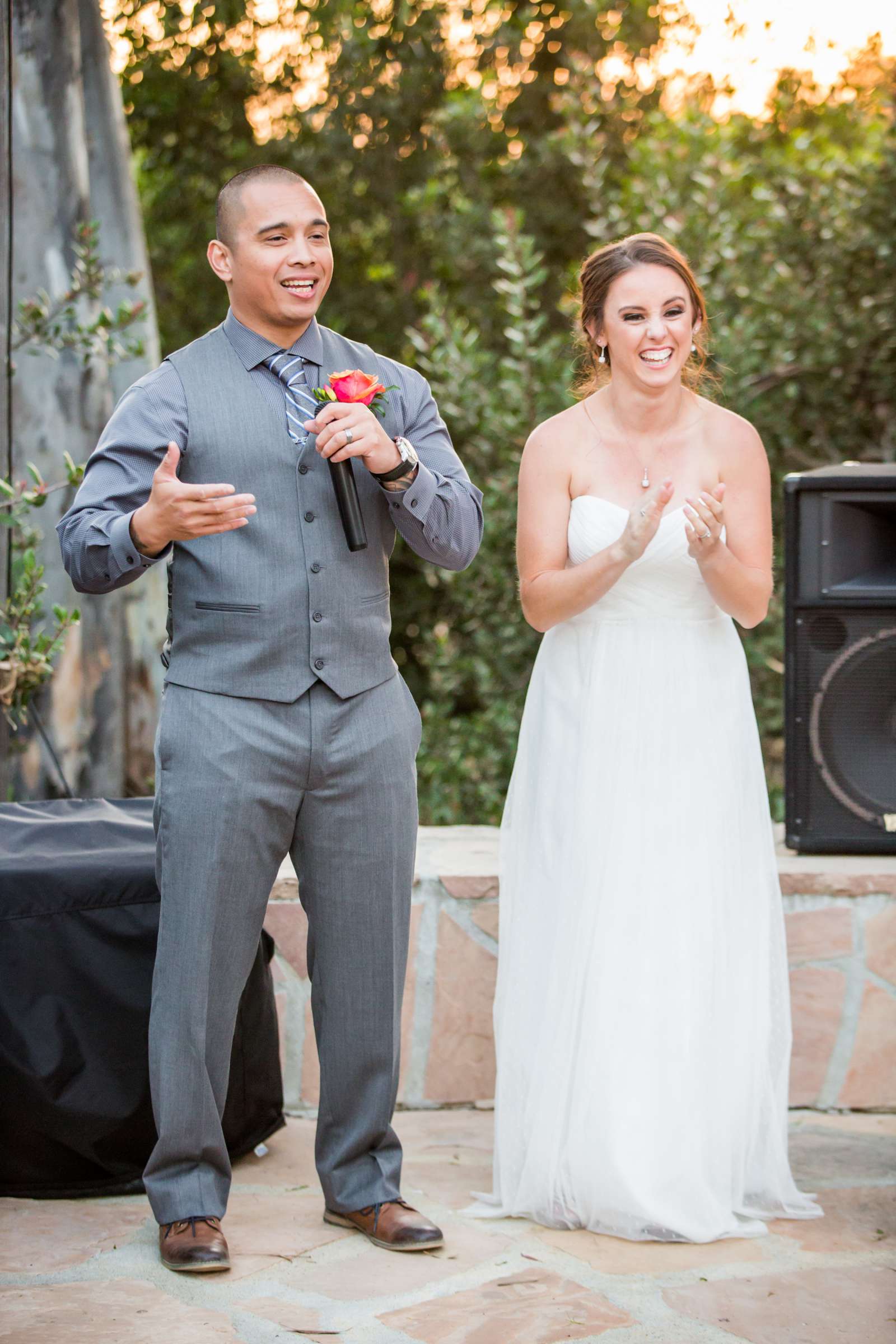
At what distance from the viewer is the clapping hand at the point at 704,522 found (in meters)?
2.68

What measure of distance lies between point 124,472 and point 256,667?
425mm

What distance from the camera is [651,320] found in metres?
2.85

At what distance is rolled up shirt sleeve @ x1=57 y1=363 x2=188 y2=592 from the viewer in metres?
2.45

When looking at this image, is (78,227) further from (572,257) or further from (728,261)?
(572,257)

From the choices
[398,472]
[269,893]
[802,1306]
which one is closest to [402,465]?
[398,472]

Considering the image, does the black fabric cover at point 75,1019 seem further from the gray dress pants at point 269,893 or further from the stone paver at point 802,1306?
the stone paver at point 802,1306

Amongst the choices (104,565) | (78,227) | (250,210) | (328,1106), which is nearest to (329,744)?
(104,565)

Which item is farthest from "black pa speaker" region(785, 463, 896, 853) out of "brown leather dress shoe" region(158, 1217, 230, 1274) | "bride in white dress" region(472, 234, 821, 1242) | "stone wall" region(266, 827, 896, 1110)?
"brown leather dress shoe" region(158, 1217, 230, 1274)

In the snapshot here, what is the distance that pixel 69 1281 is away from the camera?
2.54 m

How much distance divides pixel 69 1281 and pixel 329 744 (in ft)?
3.51

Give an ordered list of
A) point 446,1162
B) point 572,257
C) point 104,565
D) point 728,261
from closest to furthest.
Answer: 1. point 104,565
2. point 446,1162
3. point 728,261
4. point 572,257

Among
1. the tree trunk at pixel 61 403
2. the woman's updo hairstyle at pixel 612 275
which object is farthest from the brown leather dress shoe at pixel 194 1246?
the tree trunk at pixel 61 403

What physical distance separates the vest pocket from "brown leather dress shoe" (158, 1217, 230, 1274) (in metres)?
1.13

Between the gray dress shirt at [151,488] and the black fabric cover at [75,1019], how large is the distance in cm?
74
